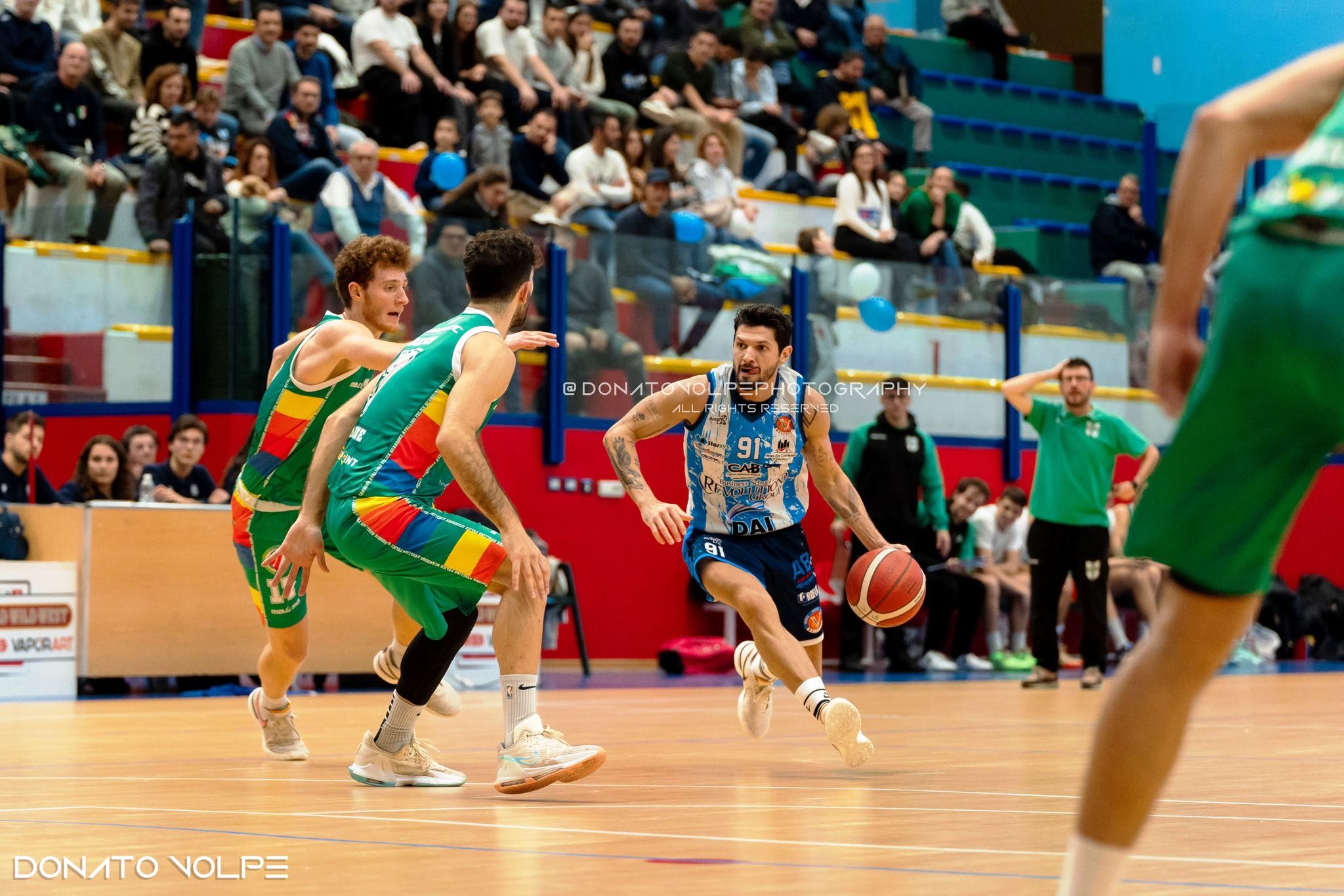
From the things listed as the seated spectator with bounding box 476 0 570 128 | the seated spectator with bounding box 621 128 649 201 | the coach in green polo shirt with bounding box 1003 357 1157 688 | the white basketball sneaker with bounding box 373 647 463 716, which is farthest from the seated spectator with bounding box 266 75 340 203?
the white basketball sneaker with bounding box 373 647 463 716

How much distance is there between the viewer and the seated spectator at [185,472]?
1310 cm

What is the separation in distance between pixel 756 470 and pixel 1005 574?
9.56m

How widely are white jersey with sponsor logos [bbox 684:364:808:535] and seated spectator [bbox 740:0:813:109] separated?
43.9ft

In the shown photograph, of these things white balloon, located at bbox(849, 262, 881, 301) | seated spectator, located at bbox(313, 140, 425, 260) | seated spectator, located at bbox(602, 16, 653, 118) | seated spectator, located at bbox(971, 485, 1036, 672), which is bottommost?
seated spectator, located at bbox(971, 485, 1036, 672)

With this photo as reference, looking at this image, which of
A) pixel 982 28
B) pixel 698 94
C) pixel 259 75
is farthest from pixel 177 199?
pixel 982 28

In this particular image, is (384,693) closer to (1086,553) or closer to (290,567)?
(1086,553)

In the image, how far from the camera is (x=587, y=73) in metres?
18.9

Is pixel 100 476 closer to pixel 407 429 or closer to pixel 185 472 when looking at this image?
pixel 185 472

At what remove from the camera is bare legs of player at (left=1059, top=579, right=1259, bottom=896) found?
9.32ft

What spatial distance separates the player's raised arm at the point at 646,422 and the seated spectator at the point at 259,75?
9.09 m

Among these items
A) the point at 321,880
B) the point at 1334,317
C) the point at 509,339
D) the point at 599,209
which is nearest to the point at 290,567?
the point at 509,339

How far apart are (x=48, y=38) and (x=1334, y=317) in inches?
580

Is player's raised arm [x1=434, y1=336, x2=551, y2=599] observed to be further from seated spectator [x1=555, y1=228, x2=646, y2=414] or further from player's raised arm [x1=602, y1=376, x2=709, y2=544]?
seated spectator [x1=555, y1=228, x2=646, y2=414]

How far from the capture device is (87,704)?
11.7m
